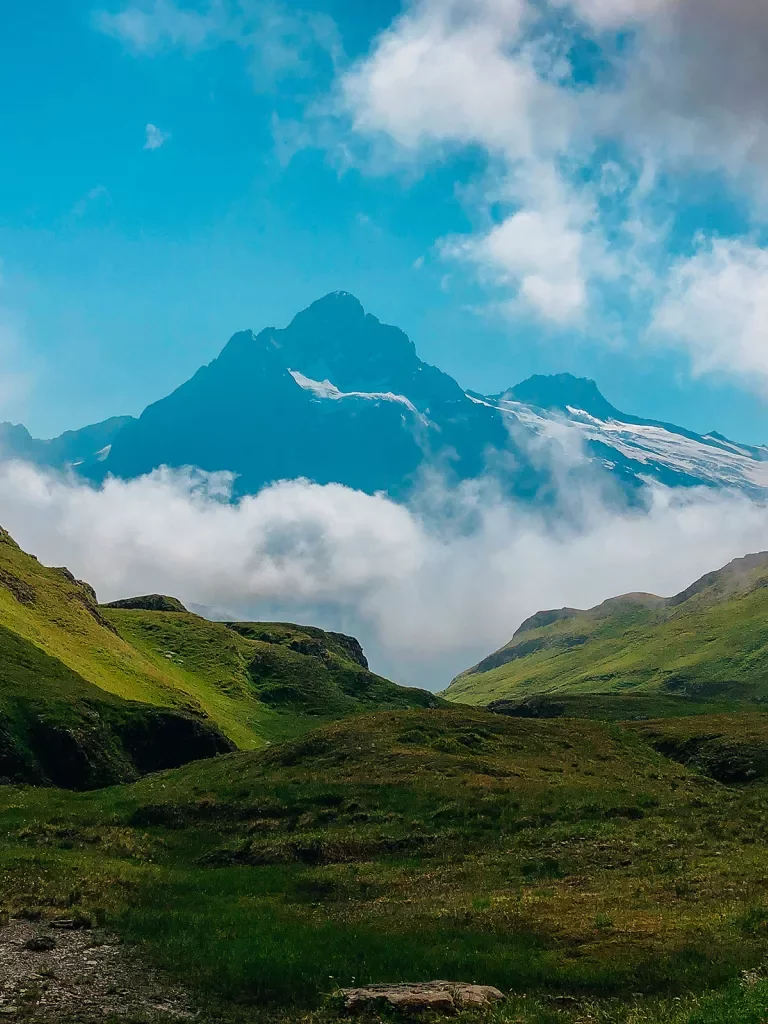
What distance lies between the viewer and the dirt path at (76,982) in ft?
65.9

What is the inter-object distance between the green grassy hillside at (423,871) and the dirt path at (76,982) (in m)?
1.36

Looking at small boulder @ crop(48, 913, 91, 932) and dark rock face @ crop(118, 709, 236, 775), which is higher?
dark rock face @ crop(118, 709, 236, 775)

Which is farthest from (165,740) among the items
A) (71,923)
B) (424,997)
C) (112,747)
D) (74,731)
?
(424,997)

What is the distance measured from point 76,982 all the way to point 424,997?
10.9 meters

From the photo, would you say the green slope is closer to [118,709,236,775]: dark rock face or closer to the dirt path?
[118,709,236,775]: dark rock face

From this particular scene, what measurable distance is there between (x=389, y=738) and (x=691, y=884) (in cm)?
4259

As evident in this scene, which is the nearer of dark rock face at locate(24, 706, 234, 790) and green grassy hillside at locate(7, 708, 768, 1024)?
green grassy hillside at locate(7, 708, 768, 1024)

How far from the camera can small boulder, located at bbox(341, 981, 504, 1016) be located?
19.6 metres

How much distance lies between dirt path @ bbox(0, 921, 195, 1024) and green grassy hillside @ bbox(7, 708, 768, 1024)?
136 cm

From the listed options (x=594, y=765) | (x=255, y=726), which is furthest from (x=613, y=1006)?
(x=255, y=726)

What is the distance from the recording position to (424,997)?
1994 cm

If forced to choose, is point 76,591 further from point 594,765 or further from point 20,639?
point 594,765

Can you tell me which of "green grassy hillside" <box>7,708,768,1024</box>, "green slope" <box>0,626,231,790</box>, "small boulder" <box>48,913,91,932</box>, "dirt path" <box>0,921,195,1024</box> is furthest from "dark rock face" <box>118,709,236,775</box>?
"dirt path" <box>0,921,195,1024</box>

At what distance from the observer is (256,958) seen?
24.3 m
